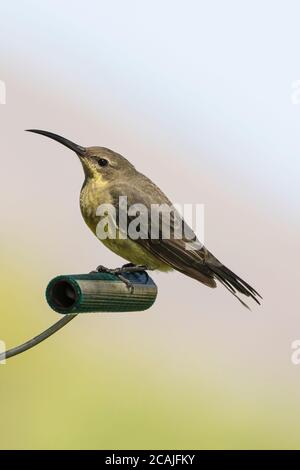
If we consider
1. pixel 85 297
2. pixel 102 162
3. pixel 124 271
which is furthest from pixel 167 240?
pixel 85 297

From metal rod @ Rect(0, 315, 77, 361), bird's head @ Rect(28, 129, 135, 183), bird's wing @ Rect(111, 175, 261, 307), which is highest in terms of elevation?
bird's head @ Rect(28, 129, 135, 183)

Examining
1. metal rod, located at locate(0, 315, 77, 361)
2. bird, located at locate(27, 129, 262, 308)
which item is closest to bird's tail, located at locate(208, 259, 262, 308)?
bird, located at locate(27, 129, 262, 308)

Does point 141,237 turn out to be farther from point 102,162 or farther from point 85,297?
point 85,297

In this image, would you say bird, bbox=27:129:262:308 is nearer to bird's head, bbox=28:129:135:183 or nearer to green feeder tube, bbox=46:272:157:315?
bird's head, bbox=28:129:135:183

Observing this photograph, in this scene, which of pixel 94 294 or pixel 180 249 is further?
pixel 180 249

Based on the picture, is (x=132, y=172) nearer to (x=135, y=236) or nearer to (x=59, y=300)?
(x=135, y=236)

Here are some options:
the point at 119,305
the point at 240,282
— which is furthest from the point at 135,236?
the point at 119,305

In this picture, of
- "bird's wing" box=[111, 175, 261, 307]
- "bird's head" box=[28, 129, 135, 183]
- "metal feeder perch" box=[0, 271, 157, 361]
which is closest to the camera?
"metal feeder perch" box=[0, 271, 157, 361]

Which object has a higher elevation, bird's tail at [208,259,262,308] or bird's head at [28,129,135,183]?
bird's head at [28,129,135,183]
